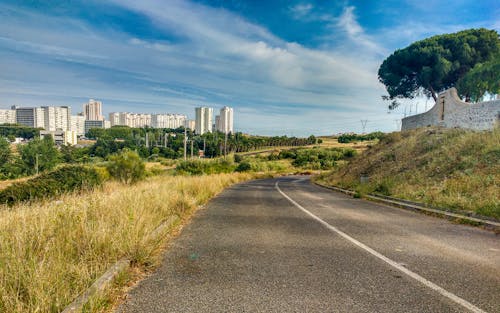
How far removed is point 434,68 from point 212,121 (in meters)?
151

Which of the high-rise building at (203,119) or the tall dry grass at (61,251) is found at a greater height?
the high-rise building at (203,119)

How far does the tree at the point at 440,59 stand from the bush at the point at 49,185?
39736 mm

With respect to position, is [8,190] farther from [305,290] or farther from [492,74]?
[492,74]

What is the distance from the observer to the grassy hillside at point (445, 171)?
1032cm

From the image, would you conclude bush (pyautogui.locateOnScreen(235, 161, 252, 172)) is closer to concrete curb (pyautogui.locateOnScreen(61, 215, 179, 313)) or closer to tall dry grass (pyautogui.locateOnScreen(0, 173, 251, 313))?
tall dry grass (pyautogui.locateOnScreen(0, 173, 251, 313))

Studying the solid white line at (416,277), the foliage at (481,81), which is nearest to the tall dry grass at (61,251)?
the solid white line at (416,277)

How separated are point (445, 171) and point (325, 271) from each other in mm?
13032

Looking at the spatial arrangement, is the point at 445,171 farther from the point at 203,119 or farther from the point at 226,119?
the point at 203,119

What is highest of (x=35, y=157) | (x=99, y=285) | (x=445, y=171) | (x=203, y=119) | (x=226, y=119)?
(x=226, y=119)

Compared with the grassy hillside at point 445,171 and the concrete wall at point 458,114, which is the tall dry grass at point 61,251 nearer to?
the grassy hillside at point 445,171

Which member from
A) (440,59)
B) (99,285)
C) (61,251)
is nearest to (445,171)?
(99,285)

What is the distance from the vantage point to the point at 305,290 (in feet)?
12.1

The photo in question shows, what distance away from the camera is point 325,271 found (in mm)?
4383

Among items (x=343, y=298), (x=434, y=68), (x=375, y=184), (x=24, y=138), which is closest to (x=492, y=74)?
(x=434, y=68)
